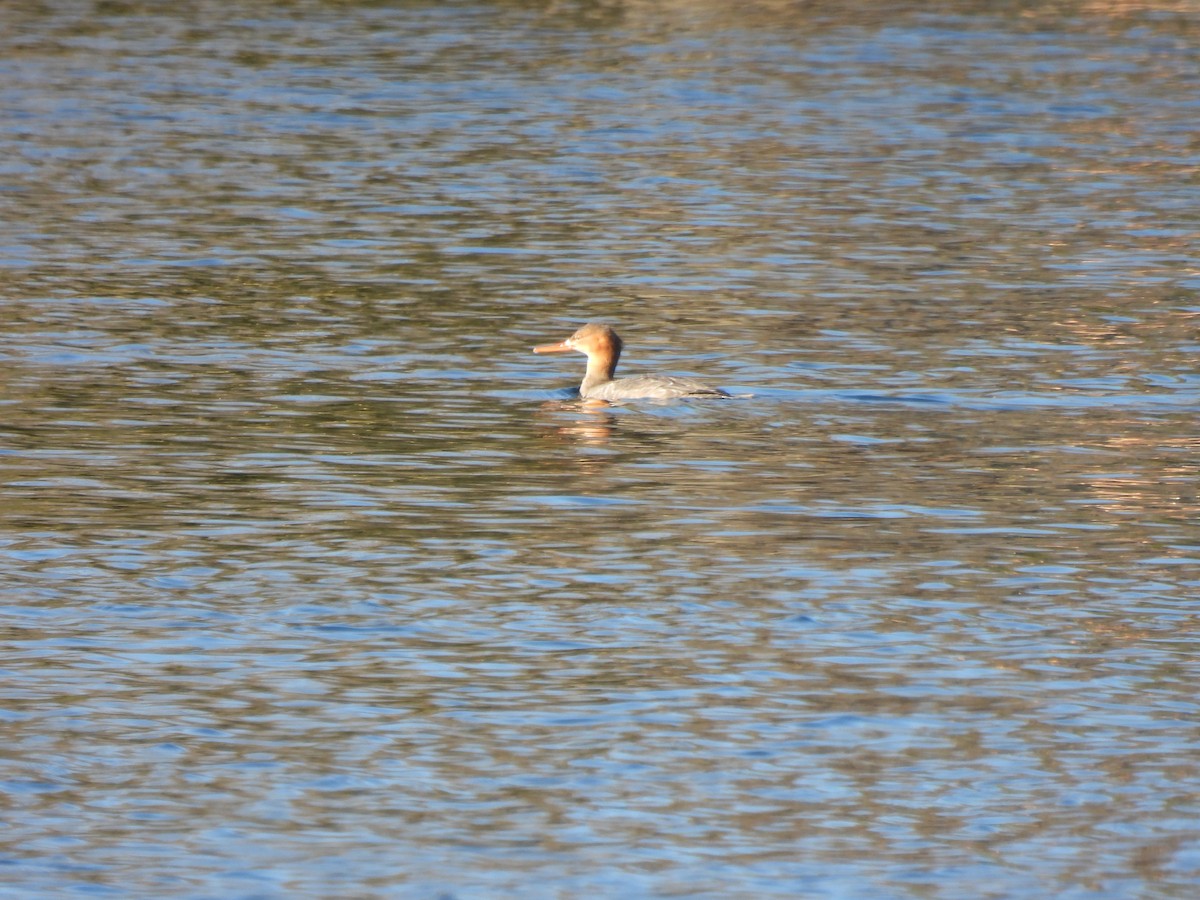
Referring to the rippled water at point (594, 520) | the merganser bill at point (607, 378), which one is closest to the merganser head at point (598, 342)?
the merganser bill at point (607, 378)

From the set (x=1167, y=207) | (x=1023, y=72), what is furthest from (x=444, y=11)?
(x=1167, y=207)

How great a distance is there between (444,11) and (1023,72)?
13.8 metres

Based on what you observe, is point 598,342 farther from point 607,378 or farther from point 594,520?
point 594,520

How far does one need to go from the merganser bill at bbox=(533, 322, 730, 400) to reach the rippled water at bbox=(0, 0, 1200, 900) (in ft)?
0.87

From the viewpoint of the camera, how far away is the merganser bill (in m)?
17.8

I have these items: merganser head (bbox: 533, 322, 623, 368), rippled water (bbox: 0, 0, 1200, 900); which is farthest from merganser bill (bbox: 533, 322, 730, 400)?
rippled water (bbox: 0, 0, 1200, 900)

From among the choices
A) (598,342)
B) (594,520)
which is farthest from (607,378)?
(594,520)

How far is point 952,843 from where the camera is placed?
925 cm

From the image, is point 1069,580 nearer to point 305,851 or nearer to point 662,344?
point 305,851

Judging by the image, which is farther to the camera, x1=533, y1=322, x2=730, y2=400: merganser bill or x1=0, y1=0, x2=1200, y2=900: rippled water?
x1=533, y1=322, x2=730, y2=400: merganser bill

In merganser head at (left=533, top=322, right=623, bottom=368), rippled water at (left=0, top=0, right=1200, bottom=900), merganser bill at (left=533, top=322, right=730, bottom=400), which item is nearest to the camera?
rippled water at (left=0, top=0, right=1200, bottom=900)

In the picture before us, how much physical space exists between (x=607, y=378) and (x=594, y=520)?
14.4 feet

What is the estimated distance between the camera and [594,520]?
14.4 m

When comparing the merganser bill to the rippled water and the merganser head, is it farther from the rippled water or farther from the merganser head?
the rippled water
